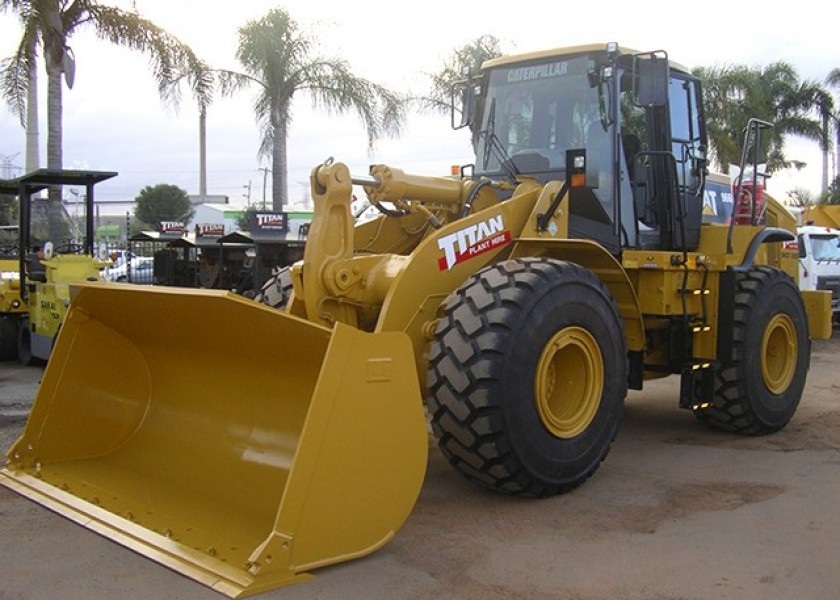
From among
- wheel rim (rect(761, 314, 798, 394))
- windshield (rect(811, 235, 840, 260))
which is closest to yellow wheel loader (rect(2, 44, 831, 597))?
wheel rim (rect(761, 314, 798, 394))

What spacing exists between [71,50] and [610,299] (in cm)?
1427

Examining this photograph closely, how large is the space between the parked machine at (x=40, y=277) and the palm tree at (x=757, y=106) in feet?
43.6

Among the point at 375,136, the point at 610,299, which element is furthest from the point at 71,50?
the point at 610,299

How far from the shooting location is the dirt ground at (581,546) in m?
3.87

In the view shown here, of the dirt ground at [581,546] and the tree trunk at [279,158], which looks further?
the tree trunk at [279,158]

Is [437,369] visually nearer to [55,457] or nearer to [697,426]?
[55,457]

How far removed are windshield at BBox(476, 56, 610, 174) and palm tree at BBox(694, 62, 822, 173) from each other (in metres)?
13.6

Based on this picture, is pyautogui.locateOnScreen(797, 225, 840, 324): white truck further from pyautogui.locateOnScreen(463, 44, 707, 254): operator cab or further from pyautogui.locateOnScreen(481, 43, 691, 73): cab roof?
pyautogui.locateOnScreen(481, 43, 691, 73): cab roof

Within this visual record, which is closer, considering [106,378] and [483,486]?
[483,486]

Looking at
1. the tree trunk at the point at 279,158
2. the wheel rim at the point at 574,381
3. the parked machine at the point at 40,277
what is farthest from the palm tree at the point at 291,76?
the wheel rim at the point at 574,381

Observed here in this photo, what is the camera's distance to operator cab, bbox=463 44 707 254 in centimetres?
616

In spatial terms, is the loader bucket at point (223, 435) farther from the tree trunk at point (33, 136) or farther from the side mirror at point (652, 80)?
the tree trunk at point (33, 136)

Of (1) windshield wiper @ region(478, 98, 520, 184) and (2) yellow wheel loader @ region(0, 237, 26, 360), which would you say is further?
(2) yellow wheel loader @ region(0, 237, 26, 360)

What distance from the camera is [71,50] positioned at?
53.8 ft
